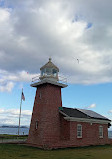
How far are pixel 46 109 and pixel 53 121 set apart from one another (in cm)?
190

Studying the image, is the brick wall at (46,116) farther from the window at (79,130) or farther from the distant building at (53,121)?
the window at (79,130)

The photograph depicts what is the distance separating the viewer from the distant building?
22.7 metres

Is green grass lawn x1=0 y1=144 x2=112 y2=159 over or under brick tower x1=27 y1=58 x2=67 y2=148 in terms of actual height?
under

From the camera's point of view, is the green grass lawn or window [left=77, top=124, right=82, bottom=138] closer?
the green grass lawn

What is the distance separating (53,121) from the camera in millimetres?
23500

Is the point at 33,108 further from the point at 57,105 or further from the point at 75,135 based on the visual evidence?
the point at 75,135

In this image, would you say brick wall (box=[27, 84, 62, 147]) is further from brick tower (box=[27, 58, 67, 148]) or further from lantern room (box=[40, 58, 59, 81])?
→ lantern room (box=[40, 58, 59, 81])

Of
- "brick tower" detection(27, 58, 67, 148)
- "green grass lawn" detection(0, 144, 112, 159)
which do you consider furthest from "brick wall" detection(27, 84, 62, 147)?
"green grass lawn" detection(0, 144, 112, 159)

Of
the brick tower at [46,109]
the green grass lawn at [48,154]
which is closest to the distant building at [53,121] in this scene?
the brick tower at [46,109]

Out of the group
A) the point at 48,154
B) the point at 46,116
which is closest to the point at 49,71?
the point at 46,116

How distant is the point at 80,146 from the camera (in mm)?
23875

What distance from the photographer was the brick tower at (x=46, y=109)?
74.1 feet

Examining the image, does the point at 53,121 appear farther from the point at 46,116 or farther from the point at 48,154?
the point at 48,154

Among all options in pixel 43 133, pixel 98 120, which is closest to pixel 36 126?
pixel 43 133
